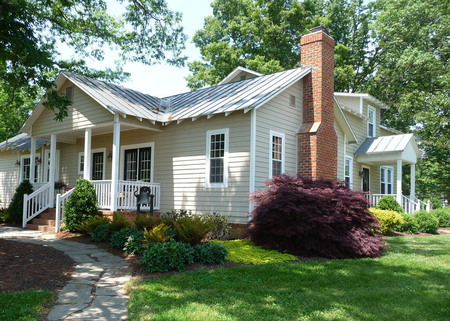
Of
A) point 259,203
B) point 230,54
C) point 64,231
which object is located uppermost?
point 230,54

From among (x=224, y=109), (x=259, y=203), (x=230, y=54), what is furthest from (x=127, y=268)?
(x=230, y=54)

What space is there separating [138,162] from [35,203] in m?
4.15

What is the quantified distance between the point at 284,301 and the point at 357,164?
1506 cm

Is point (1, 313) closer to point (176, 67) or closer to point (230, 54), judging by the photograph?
point (176, 67)

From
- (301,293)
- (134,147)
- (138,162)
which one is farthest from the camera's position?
(134,147)

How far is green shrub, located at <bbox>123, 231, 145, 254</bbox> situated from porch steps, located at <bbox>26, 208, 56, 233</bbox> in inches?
214

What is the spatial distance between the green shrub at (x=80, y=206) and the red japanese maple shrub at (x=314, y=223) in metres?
5.44

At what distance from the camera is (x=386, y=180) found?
22.0 metres

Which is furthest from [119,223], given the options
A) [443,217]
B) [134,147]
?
Answer: [443,217]

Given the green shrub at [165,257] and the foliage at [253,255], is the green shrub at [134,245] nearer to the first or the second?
the green shrub at [165,257]

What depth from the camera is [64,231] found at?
12.5 m

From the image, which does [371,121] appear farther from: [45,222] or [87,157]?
[45,222]

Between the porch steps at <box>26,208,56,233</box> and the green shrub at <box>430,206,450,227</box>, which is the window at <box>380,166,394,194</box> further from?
the porch steps at <box>26,208,56,233</box>

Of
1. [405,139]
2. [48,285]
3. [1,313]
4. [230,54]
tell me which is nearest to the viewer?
[1,313]
